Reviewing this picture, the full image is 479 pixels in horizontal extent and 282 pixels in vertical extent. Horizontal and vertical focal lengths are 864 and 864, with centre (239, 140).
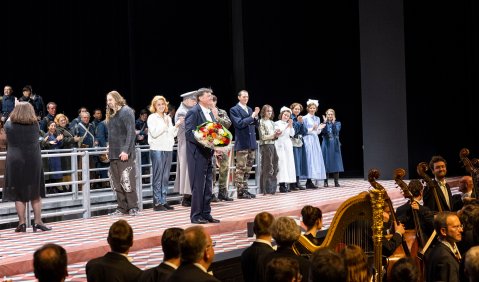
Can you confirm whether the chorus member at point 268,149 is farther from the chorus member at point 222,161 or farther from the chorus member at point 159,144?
the chorus member at point 159,144

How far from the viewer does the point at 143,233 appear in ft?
29.7

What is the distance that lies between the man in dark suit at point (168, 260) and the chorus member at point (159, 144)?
7055mm

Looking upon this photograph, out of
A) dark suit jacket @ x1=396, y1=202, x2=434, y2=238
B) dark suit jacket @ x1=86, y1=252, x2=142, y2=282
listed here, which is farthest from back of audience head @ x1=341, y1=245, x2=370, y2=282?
dark suit jacket @ x1=396, y1=202, x2=434, y2=238

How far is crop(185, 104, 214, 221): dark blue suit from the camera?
9.28 meters

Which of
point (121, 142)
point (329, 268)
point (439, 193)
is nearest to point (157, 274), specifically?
point (329, 268)

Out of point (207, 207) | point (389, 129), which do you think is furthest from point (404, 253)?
point (389, 129)

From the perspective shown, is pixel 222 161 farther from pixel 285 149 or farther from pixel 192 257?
pixel 192 257

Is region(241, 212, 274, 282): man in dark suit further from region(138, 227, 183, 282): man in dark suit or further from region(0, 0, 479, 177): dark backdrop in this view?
region(0, 0, 479, 177): dark backdrop

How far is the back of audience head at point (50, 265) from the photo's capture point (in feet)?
12.2

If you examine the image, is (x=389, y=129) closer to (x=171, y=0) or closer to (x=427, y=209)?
(x=171, y=0)

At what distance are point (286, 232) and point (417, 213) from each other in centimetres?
226

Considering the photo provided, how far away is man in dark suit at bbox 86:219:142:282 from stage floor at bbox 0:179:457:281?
8.84 ft

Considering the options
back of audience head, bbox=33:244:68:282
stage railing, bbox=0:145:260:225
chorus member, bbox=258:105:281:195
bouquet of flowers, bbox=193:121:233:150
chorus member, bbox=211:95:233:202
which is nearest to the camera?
back of audience head, bbox=33:244:68:282

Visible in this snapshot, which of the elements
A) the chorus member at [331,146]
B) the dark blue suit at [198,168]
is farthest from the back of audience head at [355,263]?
the chorus member at [331,146]
